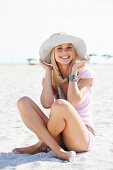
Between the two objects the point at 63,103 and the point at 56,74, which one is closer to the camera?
the point at 63,103

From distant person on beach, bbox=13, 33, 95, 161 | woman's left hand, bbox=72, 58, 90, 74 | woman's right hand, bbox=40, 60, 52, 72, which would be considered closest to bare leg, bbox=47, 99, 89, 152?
distant person on beach, bbox=13, 33, 95, 161

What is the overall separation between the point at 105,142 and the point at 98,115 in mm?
2473

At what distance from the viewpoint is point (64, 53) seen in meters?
3.89

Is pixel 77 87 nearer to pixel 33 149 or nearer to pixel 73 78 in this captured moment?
pixel 73 78

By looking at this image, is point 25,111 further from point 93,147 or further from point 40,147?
point 93,147

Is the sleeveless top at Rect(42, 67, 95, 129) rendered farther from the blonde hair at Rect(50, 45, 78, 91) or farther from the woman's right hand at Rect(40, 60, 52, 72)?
the woman's right hand at Rect(40, 60, 52, 72)

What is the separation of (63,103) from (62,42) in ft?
1.89

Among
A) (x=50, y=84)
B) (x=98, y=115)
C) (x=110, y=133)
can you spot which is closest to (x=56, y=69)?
(x=50, y=84)

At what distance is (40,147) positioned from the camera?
4.01 meters

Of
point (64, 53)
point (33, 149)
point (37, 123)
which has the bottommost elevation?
point (33, 149)

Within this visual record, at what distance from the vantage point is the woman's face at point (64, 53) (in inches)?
154

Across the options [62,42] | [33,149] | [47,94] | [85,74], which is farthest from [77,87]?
[33,149]

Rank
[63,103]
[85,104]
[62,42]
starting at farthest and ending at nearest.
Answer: [85,104]
[62,42]
[63,103]

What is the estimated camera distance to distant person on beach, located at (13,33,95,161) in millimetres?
3682
